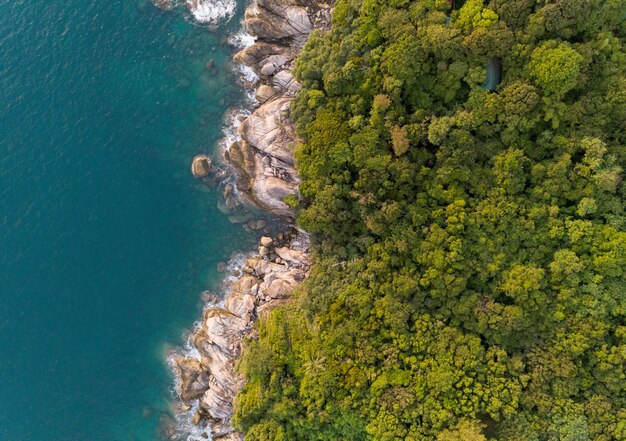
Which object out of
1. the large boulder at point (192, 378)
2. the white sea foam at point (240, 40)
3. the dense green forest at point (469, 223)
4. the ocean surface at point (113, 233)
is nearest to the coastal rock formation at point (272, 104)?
the white sea foam at point (240, 40)

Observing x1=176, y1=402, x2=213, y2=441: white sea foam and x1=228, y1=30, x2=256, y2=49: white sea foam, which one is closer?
x1=228, y1=30, x2=256, y2=49: white sea foam

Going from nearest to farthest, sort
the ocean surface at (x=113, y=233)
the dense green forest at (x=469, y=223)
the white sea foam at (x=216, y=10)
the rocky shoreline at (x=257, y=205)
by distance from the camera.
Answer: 1. the dense green forest at (x=469, y=223)
2. the rocky shoreline at (x=257, y=205)
3. the ocean surface at (x=113, y=233)
4. the white sea foam at (x=216, y=10)

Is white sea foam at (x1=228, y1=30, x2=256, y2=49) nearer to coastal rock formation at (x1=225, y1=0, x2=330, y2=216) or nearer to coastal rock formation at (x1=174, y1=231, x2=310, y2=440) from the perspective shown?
coastal rock formation at (x1=225, y1=0, x2=330, y2=216)

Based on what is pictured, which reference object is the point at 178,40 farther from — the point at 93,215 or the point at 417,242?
the point at 417,242

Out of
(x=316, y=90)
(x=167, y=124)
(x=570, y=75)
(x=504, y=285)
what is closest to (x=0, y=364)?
(x=167, y=124)

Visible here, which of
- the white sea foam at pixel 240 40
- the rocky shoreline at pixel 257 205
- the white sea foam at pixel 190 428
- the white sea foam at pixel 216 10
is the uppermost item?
the white sea foam at pixel 216 10

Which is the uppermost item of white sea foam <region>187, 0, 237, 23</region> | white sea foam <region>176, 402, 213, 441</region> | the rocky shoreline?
white sea foam <region>187, 0, 237, 23</region>

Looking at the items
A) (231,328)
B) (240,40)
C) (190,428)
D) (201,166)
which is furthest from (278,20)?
(190,428)

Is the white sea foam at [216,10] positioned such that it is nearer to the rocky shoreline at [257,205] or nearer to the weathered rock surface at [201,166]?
the rocky shoreline at [257,205]

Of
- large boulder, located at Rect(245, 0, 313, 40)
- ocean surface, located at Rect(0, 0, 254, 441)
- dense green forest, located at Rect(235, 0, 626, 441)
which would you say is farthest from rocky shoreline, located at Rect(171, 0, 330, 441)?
dense green forest, located at Rect(235, 0, 626, 441)
